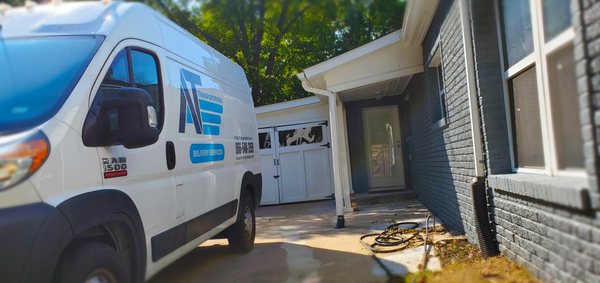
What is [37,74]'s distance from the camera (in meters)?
3.08

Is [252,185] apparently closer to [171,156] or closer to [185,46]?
[185,46]

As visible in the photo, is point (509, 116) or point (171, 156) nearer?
point (171, 156)

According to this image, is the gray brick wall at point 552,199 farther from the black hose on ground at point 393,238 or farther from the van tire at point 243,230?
the van tire at point 243,230

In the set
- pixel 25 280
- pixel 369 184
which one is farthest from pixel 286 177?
pixel 25 280

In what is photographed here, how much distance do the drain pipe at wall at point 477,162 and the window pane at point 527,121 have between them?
401mm

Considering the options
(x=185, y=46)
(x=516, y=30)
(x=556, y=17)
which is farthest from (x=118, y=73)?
(x=516, y=30)

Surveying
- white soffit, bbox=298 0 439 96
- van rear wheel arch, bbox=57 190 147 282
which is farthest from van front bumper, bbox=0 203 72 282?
white soffit, bbox=298 0 439 96

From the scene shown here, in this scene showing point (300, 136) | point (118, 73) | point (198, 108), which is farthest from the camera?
point (300, 136)

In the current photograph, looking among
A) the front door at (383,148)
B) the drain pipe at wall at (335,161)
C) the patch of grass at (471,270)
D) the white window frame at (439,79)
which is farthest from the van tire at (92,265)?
the front door at (383,148)

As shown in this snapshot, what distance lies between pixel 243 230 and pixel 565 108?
433cm

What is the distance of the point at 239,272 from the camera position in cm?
557

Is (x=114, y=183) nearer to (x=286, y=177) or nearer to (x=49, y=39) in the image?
(x=49, y=39)

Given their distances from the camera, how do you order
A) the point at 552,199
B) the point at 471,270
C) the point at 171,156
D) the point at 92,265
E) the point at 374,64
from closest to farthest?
the point at 92,265, the point at 552,199, the point at 171,156, the point at 471,270, the point at 374,64

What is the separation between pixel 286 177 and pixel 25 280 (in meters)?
10.8
